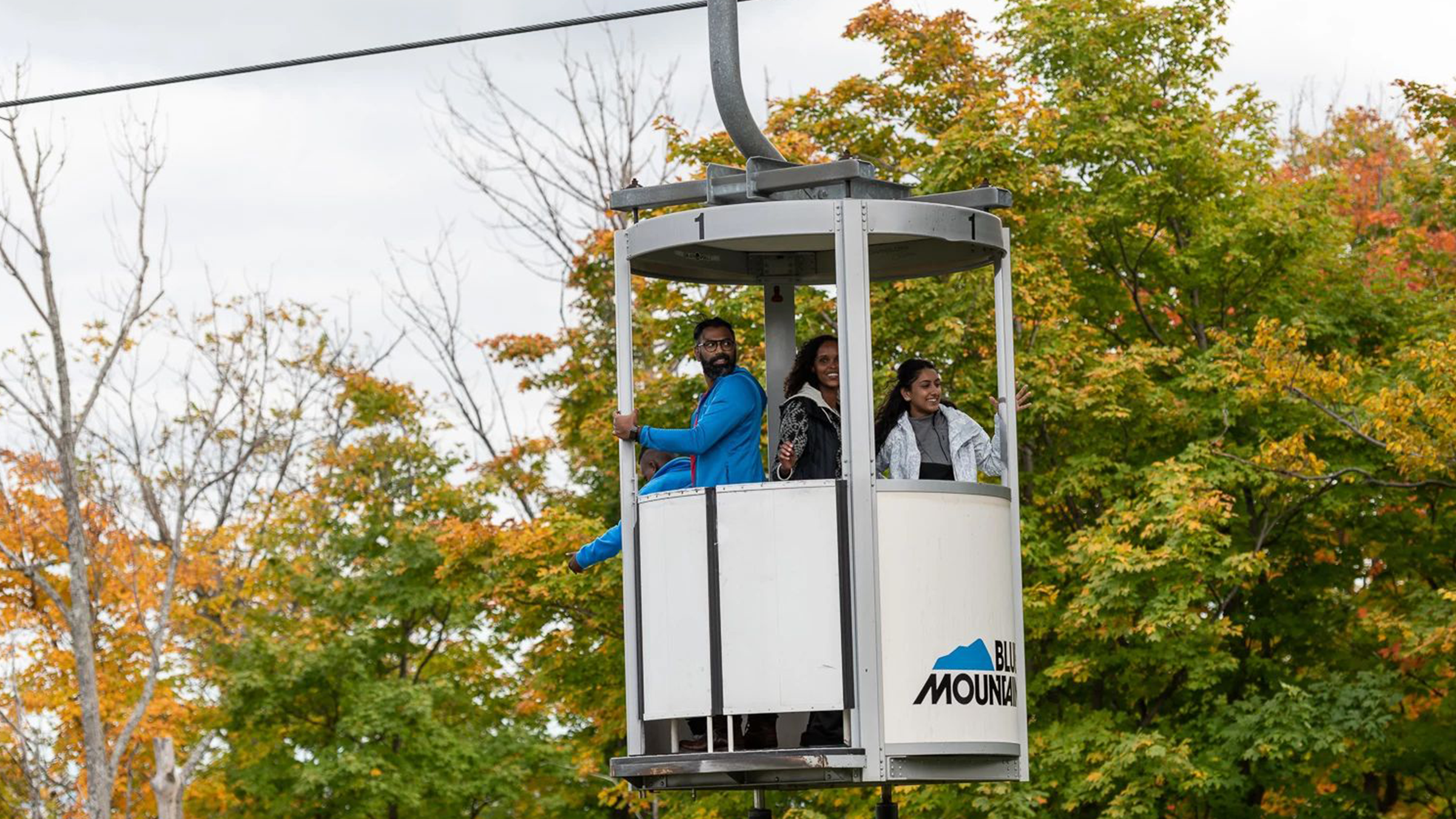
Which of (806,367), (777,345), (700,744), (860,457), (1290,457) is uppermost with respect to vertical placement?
(1290,457)

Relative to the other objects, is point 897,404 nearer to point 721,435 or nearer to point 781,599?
point 721,435

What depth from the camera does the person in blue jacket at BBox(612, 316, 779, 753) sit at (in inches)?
374

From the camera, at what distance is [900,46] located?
2381 centimetres

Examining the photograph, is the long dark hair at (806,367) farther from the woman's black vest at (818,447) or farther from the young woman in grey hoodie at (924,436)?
the young woman in grey hoodie at (924,436)

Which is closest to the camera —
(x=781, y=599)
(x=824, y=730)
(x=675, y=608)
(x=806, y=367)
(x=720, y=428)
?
(x=781, y=599)

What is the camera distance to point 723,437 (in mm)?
9680

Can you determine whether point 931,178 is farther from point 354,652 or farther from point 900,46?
point 354,652

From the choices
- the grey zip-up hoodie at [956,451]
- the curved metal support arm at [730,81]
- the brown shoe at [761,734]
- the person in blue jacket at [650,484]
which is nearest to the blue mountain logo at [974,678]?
the brown shoe at [761,734]

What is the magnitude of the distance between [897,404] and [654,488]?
1164 mm

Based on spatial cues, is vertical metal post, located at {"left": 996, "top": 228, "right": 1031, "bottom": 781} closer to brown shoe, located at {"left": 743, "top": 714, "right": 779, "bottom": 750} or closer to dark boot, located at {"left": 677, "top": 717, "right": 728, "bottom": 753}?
brown shoe, located at {"left": 743, "top": 714, "right": 779, "bottom": 750}

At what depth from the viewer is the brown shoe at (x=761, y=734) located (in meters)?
9.43

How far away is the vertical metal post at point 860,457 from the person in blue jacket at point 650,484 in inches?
32.3

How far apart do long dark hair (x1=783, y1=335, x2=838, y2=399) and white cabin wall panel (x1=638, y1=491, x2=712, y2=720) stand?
832 mm

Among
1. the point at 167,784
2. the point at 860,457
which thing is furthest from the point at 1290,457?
the point at 167,784
